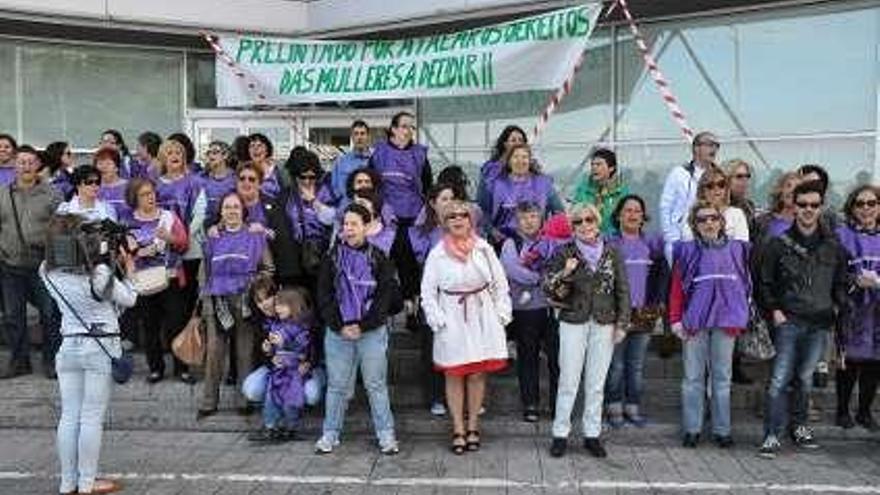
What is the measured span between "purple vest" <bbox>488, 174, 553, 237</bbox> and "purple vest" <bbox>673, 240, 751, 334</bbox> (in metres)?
1.25

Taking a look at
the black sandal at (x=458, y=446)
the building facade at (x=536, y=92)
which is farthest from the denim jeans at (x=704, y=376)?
the building facade at (x=536, y=92)

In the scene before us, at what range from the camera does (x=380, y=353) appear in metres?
7.21

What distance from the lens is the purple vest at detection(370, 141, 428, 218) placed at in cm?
846

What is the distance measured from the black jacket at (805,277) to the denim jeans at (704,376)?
45 centimetres

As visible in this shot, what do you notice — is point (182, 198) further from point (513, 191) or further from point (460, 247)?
point (513, 191)

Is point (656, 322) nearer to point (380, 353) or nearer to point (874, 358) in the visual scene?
point (874, 358)

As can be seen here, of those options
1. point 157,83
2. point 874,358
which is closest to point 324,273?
point 874,358

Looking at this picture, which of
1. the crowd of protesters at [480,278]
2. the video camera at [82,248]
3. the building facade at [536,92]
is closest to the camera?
the video camera at [82,248]

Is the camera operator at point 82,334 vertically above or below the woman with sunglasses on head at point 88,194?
below

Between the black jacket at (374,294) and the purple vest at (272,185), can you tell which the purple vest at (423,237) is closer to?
the black jacket at (374,294)

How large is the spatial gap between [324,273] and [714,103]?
19.2 feet

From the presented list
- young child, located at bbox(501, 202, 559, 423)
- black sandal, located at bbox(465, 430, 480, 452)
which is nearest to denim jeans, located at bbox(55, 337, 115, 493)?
black sandal, located at bbox(465, 430, 480, 452)

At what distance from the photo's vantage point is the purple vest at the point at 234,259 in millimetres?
7672

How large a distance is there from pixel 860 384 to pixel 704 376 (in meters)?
1.29
